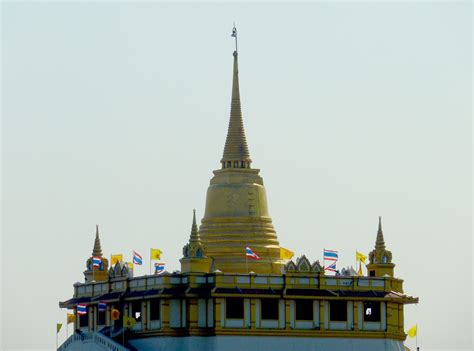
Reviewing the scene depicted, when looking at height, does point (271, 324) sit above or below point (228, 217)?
below

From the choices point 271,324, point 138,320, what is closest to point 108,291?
point 138,320

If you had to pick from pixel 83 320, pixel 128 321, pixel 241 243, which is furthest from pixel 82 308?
pixel 241 243

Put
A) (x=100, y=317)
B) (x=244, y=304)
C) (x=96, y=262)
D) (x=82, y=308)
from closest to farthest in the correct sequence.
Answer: (x=244, y=304) < (x=82, y=308) < (x=100, y=317) < (x=96, y=262)

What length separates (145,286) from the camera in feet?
550

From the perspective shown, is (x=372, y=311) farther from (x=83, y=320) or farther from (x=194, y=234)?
(x=83, y=320)

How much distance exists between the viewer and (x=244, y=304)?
164 meters

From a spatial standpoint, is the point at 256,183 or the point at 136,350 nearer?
the point at 136,350

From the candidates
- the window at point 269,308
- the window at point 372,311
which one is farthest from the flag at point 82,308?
the window at point 372,311

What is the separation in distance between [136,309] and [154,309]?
3169mm

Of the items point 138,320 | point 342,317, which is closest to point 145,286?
point 138,320

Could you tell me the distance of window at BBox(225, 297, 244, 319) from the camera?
164 m

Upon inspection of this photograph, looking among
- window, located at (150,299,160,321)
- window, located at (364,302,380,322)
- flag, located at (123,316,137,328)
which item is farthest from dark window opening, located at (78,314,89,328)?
window, located at (364,302,380,322)

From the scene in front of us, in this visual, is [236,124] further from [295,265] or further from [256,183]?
[295,265]

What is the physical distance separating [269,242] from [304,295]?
38.0ft
